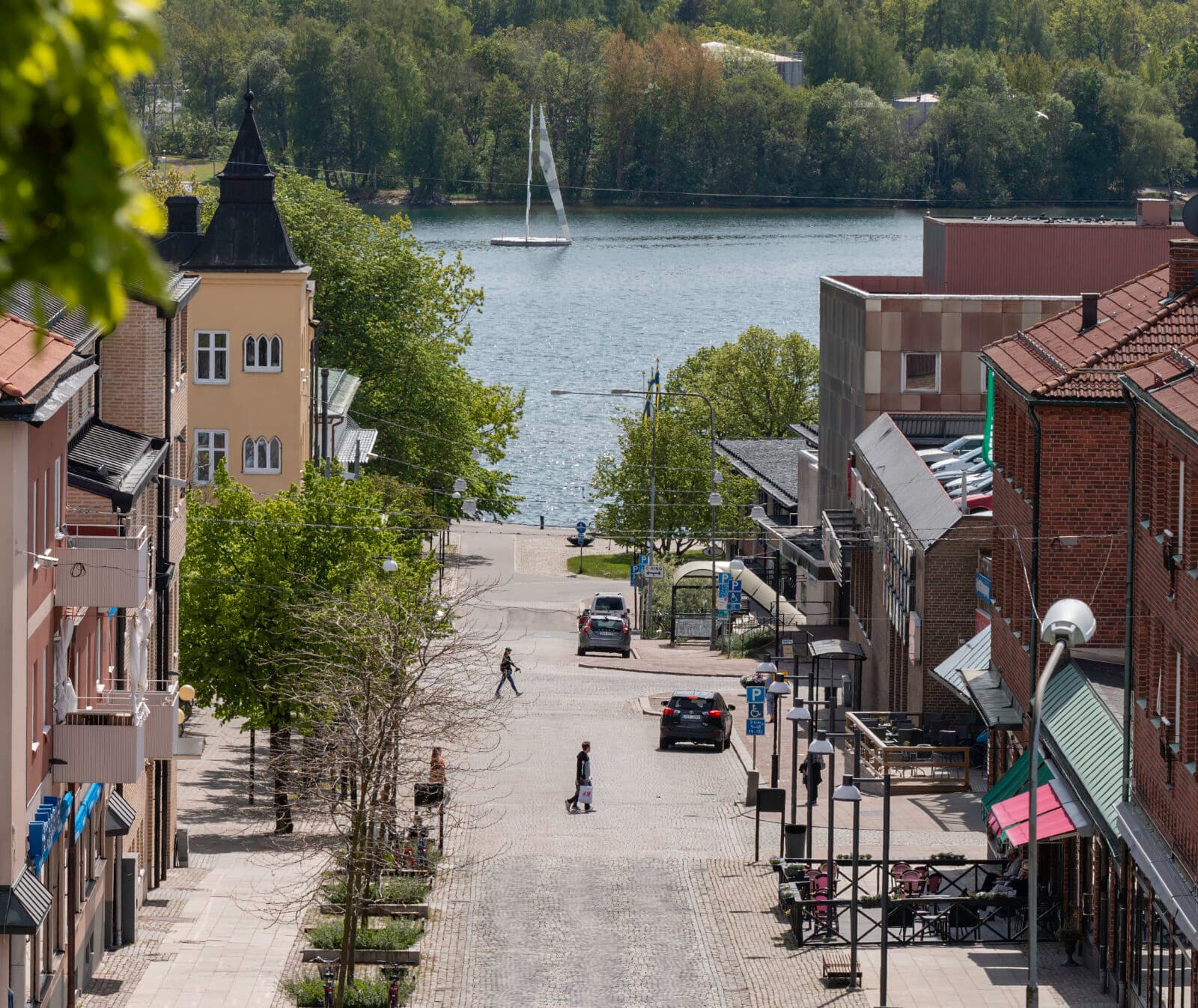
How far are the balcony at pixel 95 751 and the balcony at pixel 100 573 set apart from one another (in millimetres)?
1305

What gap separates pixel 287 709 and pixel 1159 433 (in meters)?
18.3

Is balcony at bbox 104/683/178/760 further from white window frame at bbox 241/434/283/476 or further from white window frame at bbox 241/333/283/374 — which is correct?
white window frame at bbox 241/333/283/374

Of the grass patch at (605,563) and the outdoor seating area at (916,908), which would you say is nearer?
the outdoor seating area at (916,908)

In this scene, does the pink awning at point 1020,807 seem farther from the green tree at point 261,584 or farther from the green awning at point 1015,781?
the green tree at point 261,584

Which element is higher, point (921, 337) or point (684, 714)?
point (921, 337)

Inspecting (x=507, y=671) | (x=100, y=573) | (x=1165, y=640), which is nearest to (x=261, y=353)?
(x=507, y=671)

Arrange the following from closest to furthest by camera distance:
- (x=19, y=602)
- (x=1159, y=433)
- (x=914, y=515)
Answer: (x=19, y=602) → (x=1159, y=433) → (x=914, y=515)

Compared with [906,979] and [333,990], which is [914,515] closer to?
[906,979]

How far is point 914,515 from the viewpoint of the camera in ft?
158

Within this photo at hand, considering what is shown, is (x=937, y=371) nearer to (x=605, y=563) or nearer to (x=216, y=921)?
(x=605, y=563)

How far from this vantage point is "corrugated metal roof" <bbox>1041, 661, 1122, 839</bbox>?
2819 centimetres

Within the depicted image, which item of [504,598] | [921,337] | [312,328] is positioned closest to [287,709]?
[312,328]

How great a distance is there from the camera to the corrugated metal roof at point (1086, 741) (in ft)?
92.5

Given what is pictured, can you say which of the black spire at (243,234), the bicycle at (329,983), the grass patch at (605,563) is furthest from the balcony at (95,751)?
the grass patch at (605,563)
